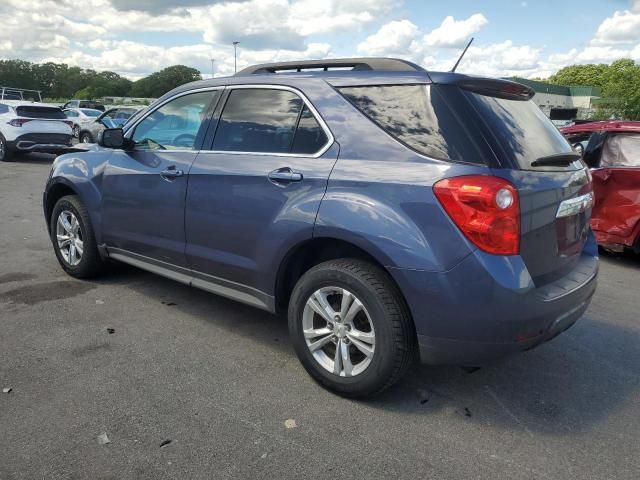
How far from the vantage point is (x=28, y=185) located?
444 inches

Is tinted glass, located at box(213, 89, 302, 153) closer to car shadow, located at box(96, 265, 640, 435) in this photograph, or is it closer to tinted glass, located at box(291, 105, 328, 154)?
tinted glass, located at box(291, 105, 328, 154)

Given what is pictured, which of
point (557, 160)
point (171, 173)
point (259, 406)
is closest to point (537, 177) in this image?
point (557, 160)

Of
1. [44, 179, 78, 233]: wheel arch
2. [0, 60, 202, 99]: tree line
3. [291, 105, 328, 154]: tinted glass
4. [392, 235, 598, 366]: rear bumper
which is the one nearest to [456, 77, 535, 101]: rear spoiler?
[291, 105, 328, 154]: tinted glass

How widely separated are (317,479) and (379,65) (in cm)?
232

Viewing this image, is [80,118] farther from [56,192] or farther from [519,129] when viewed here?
[519,129]

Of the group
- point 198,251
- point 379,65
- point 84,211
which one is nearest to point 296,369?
point 198,251

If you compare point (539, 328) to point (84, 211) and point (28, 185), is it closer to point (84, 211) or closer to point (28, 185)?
point (84, 211)

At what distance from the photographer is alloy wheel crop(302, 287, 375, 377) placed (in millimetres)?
2957

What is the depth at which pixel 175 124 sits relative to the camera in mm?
4109

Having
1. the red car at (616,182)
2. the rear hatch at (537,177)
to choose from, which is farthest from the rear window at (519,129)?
the red car at (616,182)

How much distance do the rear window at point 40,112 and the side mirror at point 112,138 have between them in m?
12.9

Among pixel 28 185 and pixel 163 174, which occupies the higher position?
pixel 163 174

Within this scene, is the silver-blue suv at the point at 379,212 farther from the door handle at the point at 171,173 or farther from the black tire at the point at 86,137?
the black tire at the point at 86,137

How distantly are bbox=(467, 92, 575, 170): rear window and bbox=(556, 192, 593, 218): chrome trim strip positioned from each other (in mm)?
202
